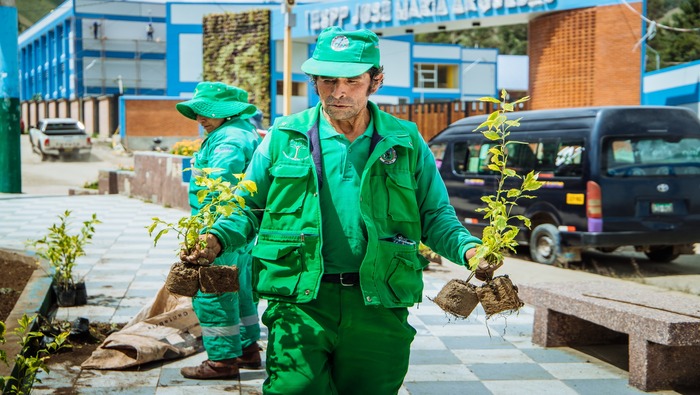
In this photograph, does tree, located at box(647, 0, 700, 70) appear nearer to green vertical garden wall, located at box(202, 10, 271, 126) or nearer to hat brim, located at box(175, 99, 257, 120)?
green vertical garden wall, located at box(202, 10, 271, 126)

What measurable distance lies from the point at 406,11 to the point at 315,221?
2468 centimetres

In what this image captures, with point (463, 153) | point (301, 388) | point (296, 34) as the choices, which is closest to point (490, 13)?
point (296, 34)

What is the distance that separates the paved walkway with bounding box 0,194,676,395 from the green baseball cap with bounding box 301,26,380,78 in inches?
55.1

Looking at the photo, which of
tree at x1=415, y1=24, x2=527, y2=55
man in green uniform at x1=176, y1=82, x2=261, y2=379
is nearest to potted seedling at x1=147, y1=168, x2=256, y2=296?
man in green uniform at x1=176, y1=82, x2=261, y2=379

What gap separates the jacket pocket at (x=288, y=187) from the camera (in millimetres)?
3415

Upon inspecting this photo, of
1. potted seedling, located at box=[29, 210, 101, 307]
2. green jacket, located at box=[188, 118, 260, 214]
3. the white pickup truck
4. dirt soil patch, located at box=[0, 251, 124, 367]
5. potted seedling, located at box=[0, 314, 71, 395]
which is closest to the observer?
potted seedling, located at box=[0, 314, 71, 395]

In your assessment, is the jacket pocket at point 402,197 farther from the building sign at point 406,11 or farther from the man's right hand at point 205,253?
the building sign at point 406,11

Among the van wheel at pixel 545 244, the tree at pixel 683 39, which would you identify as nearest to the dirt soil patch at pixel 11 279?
the van wheel at pixel 545 244

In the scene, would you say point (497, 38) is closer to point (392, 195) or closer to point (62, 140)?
point (62, 140)

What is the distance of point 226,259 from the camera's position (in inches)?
216

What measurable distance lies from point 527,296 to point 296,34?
26.5 m

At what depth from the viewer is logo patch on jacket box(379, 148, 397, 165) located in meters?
3.48

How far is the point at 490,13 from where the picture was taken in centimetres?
2472

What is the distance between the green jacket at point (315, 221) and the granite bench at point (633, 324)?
238 cm
